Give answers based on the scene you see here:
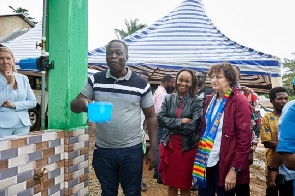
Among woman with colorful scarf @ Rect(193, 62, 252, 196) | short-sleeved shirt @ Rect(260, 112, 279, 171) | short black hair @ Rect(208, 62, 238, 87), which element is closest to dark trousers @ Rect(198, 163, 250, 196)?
woman with colorful scarf @ Rect(193, 62, 252, 196)

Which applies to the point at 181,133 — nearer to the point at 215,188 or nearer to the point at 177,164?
the point at 177,164

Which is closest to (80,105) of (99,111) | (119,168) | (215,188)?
(99,111)

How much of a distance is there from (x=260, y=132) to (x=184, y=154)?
0.84 m

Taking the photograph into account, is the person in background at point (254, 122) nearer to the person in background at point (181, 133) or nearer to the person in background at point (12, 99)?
the person in background at point (181, 133)

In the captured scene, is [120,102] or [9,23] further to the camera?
[9,23]

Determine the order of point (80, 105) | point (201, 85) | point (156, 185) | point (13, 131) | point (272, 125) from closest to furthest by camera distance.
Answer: point (80, 105) → point (13, 131) → point (272, 125) → point (201, 85) → point (156, 185)

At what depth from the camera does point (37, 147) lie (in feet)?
7.30

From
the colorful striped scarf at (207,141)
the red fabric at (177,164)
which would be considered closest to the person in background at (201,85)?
the red fabric at (177,164)

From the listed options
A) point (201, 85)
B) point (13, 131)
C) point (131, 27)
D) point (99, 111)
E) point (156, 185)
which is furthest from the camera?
point (131, 27)

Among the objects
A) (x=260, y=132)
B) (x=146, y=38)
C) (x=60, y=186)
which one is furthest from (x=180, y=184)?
(x=146, y=38)

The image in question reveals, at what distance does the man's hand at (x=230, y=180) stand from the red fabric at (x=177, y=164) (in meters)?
0.61

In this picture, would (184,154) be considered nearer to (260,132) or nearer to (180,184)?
(180,184)

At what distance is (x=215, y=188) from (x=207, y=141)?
49 cm

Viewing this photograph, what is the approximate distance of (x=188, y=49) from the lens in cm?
543
